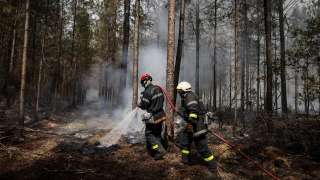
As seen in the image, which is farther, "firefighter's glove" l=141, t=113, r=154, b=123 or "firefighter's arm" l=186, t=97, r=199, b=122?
"firefighter's glove" l=141, t=113, r=154, b=123

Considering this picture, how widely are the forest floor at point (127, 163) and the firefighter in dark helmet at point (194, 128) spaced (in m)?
0.31

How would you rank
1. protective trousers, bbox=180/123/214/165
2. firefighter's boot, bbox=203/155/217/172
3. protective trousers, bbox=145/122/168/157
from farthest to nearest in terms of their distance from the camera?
1. protective trousers, bbox=145/122/168/157
2. protective trousers, bbox=180/123/214/165
3. firefighter's boot, bbox=203/155/217/172

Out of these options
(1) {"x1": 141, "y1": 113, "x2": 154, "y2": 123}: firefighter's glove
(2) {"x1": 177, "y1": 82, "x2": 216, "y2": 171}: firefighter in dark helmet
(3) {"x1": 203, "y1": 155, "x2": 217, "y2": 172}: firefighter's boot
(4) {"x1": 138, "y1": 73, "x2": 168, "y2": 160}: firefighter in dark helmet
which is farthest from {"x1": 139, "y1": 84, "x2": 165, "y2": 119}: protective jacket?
(3) {"x1": 203, "y1": 155, "x2": 217, "y2": 172}: firefighter's boot

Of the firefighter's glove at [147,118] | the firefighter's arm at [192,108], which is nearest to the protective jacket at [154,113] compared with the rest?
the firefighter's glove at [147,118]

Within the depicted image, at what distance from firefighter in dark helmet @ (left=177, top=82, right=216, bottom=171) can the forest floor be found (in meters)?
0.31

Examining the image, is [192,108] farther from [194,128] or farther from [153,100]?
[153,100]

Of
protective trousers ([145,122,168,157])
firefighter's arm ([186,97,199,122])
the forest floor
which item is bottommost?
the forest floor

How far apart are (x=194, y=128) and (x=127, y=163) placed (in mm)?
2043

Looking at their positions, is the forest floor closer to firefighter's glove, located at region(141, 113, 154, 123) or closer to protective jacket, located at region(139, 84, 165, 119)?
firefighter's glove, located at region(141, 113, 154, 123)

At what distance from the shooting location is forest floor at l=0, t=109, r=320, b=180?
23.9 ft

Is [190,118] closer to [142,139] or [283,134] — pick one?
[142,139]

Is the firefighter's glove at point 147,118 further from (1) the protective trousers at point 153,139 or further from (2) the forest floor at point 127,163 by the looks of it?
(2) the forest floor at point 127,163

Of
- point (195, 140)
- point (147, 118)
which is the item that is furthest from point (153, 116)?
point (195, 140)

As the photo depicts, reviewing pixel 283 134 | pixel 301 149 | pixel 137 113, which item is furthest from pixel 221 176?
pixel 137 113
